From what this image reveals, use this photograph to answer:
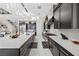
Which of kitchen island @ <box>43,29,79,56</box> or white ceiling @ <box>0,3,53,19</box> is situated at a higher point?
white ceiling @ <box>0,3,53,19</box>

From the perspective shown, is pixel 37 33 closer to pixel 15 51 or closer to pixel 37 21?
pixel 37 21

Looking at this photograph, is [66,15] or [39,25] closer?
[66,15]

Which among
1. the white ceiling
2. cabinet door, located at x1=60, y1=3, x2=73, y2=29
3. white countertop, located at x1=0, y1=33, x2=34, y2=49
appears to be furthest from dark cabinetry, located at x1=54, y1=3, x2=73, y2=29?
the white ceiling

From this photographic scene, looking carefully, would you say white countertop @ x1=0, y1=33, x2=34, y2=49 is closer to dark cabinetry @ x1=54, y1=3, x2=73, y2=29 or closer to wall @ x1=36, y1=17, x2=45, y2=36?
dark cabinetry @ x1=54, y1=3, x2=73, y2=29

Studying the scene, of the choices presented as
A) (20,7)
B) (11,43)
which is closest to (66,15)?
(11,43)

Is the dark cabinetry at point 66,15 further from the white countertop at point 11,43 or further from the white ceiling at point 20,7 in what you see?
the white ceiling at point 20,7

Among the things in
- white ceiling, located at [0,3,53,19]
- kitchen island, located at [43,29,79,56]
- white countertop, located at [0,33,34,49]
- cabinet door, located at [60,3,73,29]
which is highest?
white ceiling, located at [0,3,53,19]

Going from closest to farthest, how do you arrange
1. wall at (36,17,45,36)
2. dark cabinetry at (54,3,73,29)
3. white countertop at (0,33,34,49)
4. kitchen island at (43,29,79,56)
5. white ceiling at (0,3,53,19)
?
kitchen island at (43,29,79,56) → white countertop at (0,33,34,49) → dark cabinetry at (54,3,73,29) → white ceiling at (0,3,53,19) → wall at (36,17,45,36)

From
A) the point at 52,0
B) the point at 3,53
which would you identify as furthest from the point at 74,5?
the point at 3,53

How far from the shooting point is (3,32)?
4.26m

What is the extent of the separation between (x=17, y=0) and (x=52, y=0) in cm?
44

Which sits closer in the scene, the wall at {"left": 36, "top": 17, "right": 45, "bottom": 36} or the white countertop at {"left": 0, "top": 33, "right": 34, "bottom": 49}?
the white countertop at {"left": 0, "top": 33, "right": 34, "bottom": 49}

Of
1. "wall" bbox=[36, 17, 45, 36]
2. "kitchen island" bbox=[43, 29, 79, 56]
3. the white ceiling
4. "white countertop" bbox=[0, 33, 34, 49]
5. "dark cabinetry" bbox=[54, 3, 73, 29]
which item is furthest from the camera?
"wall" bbox=[36, 17, 45, 36]

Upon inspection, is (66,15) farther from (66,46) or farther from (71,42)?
(66,46)
